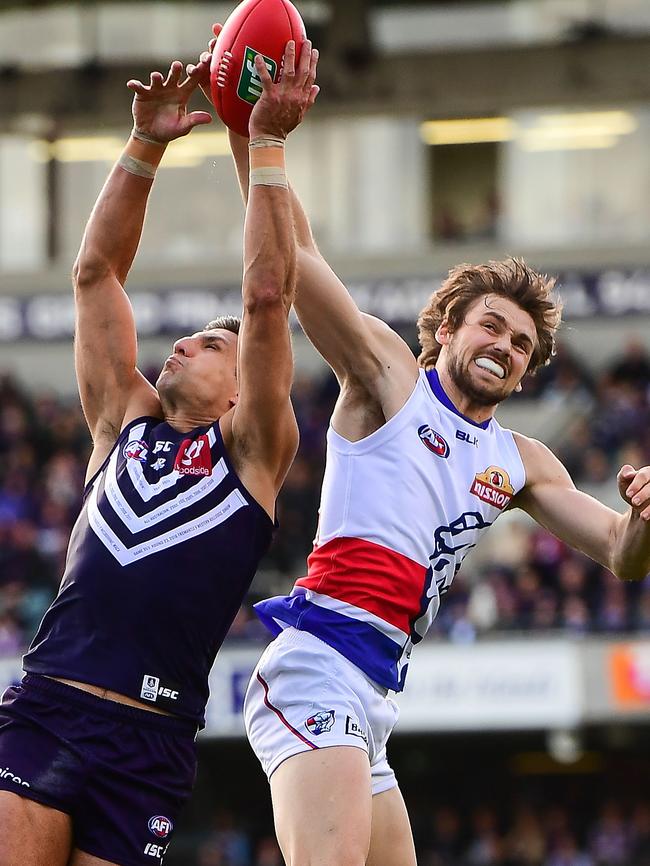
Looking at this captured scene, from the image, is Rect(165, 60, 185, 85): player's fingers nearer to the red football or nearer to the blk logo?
the red football

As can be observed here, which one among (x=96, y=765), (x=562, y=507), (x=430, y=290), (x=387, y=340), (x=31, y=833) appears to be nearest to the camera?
(x=31, y=833)

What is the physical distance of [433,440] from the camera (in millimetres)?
5344

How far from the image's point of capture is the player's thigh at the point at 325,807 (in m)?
4.79

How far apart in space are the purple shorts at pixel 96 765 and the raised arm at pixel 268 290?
32.5 inches

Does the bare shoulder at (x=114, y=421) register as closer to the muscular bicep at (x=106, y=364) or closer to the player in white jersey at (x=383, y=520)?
the muscular bicep at (x=106, y=364)

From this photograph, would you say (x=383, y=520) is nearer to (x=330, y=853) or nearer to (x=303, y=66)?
(x=330, y=853)

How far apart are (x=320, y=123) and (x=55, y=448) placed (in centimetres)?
656

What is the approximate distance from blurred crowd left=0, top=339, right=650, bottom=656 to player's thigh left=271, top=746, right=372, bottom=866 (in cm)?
1191

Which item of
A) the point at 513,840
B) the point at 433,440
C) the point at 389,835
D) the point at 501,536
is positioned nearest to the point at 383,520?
the point at 433,440

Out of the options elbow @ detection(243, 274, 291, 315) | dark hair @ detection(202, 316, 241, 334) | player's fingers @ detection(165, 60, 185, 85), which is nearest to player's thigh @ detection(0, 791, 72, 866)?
elbow @ detection(243, 274, 291, 315)

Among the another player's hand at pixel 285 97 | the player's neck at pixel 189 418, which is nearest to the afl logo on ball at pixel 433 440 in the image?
the player's neck at pixel 189 418

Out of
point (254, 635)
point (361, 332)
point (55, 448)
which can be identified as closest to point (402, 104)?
point (55, 448)

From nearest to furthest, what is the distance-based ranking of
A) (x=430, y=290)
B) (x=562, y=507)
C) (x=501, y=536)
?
(x=562, y=507) → (x=501, y=536) → (x=430, y=290)

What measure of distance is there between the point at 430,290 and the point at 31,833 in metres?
19.1
